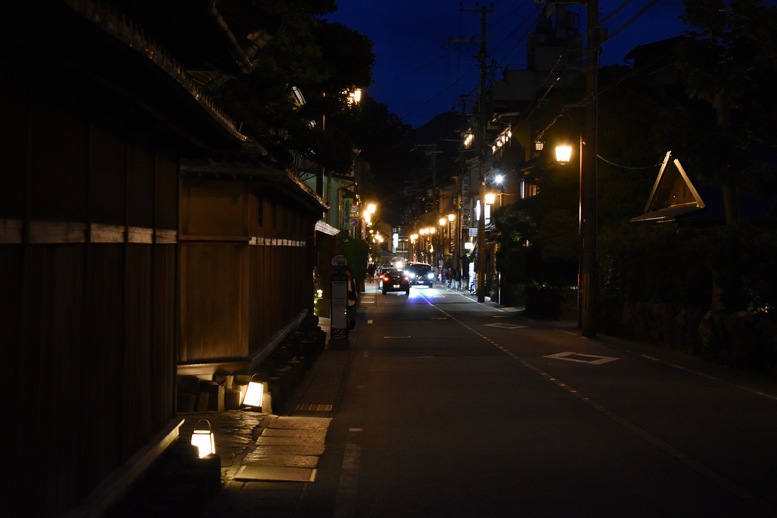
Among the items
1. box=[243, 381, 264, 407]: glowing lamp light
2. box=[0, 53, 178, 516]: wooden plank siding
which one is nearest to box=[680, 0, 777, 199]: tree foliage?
box=[243, 381, 264, 407]: glowing lamp light

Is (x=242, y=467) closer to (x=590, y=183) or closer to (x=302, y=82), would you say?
(x=302, y=82)

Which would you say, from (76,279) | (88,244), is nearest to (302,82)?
(88,244)

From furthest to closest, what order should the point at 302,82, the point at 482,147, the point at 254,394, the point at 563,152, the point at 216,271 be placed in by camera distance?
1. the point at 482,147
2. the point at 563,152
3. the point at 302,82
4. the point at 216,271
5. the point at 254,394

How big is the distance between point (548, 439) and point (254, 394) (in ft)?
13.8

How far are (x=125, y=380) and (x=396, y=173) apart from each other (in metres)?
111

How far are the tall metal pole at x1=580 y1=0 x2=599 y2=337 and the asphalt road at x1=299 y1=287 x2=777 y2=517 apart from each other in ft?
22.2

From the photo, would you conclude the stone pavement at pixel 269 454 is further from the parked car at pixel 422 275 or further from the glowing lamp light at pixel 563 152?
the parked car at pixel 422 275

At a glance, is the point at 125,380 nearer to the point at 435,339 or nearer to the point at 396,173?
the point at 435,339

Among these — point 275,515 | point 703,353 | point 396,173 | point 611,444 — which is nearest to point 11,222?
point 275,515

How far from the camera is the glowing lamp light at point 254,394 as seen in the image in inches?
508

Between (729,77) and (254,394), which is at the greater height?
(729,77)

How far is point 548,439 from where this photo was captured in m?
→ 11.3

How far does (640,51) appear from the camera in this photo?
5141 cm

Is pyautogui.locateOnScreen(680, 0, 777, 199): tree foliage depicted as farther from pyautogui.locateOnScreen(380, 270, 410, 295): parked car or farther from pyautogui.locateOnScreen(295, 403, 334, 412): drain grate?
pyautogui.locateOnScreen(380, 270, 410, 295): parked car
